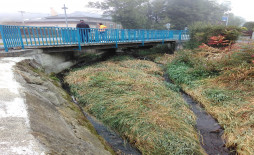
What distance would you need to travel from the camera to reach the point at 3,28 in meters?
6.21

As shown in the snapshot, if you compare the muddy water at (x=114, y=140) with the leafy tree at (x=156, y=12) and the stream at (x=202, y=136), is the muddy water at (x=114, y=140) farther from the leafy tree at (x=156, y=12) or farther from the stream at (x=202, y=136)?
the leafy tree at (x=156, y=12)

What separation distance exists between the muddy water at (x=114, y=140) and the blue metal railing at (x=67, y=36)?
5058mm

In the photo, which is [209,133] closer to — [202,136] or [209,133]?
[209,133]

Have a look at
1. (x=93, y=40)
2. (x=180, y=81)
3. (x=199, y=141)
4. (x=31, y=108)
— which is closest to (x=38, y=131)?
(x=31, y=108)

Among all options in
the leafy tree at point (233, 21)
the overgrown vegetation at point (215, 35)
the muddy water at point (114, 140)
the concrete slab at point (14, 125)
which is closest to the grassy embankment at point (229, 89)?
the overgrown vegetation at point (215, 35)

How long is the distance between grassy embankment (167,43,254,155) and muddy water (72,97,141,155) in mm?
2555

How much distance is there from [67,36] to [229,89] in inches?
319

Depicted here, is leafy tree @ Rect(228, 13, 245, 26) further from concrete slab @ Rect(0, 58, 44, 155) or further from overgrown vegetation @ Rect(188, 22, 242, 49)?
concrete slab @ Rect(0, 58, 44, 155)

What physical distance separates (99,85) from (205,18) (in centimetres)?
2356

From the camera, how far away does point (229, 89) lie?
6.16 m

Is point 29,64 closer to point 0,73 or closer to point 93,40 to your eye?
point 0,73

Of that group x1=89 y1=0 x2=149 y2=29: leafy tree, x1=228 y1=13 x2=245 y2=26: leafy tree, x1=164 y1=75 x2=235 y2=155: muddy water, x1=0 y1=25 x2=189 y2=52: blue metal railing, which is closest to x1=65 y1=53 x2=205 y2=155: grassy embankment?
x1=164 y1=75 x2=235 y2=155: muddy water

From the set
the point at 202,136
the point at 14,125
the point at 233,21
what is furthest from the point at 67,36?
the point at 233,21

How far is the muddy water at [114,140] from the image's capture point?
368cm
